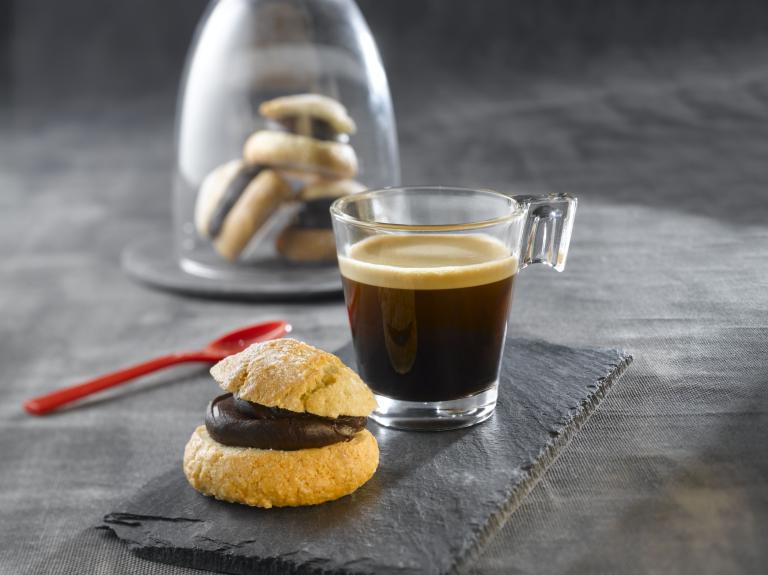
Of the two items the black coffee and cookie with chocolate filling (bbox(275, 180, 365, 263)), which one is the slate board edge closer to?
the black coffee

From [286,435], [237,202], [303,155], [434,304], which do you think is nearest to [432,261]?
[434,304]

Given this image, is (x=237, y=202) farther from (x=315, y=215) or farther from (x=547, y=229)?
(x=547, y=229)

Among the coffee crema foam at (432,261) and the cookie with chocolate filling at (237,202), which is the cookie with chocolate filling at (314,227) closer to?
the cookie with chocolate filling at (237,202)

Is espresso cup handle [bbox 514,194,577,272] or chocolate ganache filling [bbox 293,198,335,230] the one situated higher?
espresso cup handle [bbox 514,194,577,272]

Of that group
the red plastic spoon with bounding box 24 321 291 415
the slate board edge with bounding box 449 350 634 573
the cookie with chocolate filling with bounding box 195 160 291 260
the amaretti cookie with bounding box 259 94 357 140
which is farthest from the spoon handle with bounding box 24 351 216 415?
the slate board edge with bounding box 449 350 634 573

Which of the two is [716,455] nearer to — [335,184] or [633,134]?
[335,184]

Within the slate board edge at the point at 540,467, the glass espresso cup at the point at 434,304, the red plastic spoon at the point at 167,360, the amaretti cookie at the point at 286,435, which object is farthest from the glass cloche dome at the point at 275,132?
the amaretti cookie at the point at 286,435
